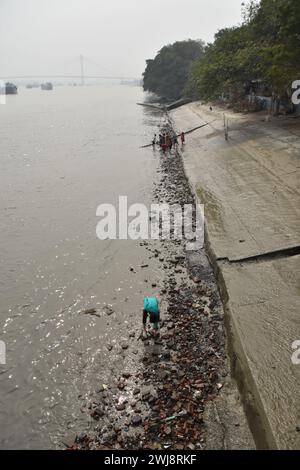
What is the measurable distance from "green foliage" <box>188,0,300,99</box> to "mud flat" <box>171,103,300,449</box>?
18.7ft

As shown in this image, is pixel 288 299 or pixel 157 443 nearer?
pixel 157 443

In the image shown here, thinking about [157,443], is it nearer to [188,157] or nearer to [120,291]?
[120,291]

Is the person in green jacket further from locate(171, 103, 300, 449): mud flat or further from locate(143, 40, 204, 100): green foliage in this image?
locate(143, 40, 204, 100): green foliage

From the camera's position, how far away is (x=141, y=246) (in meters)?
18.4

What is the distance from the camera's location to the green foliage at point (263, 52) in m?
28.7

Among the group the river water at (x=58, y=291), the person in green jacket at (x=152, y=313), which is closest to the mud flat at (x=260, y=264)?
the person in green jacket at (x=152, y=313)

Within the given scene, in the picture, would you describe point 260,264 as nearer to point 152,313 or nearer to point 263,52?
point 152,313

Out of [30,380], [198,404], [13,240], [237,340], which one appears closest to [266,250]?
[237,340]

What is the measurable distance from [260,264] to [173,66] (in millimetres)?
109666

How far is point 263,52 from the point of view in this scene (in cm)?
3338

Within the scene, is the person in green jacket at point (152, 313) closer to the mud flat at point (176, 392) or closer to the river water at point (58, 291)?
the mud flat at point (176, 392)

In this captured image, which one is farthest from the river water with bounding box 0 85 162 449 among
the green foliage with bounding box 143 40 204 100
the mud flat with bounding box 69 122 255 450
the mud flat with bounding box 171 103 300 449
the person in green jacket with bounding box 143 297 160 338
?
the green foliage with bounding box 143 40 204 100

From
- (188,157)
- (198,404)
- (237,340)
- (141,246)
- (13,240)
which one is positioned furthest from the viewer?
(188,157)
